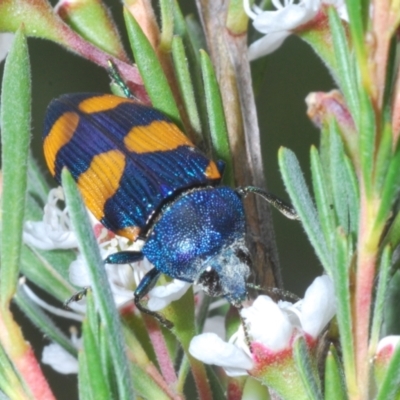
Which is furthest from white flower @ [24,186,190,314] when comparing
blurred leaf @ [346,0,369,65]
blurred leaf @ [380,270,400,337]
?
blurred leaf @ [346,0,369,65]

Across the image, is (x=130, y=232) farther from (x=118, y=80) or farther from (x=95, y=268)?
(x=95, y=268)

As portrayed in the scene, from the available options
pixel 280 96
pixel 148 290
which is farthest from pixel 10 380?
pixel 280 96

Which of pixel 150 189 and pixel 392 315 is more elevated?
pixel 150 189

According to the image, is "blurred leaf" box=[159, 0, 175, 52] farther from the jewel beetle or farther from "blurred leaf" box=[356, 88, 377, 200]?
"blurred leaf" box=[356, 88, 377, 200]

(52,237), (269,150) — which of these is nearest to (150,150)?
(52,237)

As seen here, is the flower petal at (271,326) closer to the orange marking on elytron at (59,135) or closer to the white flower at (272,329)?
the white flower at (272,329)

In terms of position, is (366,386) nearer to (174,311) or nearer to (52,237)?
(174,311)
